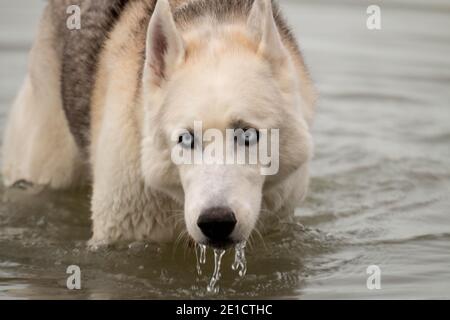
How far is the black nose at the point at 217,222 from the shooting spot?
557 centimetres

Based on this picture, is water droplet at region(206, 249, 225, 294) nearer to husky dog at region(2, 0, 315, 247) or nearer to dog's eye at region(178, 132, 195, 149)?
husky dog at region(2, 0, 315, 247)

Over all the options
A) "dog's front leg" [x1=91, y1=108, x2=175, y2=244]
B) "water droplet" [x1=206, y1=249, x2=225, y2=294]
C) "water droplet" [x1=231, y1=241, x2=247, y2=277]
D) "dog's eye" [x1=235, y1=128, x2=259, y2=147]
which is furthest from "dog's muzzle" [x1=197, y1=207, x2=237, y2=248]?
"water droplet" [x1=231, y1=241, x2=247, y2=277]

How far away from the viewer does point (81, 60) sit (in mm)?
7387

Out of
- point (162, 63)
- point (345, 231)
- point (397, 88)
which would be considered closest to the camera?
point (162, 63)

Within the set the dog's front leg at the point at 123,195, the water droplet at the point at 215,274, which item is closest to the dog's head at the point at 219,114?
the dog's front leg at the point at 123,195

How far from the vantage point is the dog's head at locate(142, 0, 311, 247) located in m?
5.68

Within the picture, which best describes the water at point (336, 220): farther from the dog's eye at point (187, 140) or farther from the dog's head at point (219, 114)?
the dog's eye at point (187, 140)

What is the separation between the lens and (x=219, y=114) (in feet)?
18.7

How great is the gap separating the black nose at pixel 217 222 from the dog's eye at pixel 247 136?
16.0 inches

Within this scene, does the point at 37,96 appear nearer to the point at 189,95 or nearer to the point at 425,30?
the point at 189,95

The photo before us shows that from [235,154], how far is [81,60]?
6.69 ft

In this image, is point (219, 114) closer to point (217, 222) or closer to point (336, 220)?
point (217, 222)

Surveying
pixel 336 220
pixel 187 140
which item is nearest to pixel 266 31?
pixel 187 140
